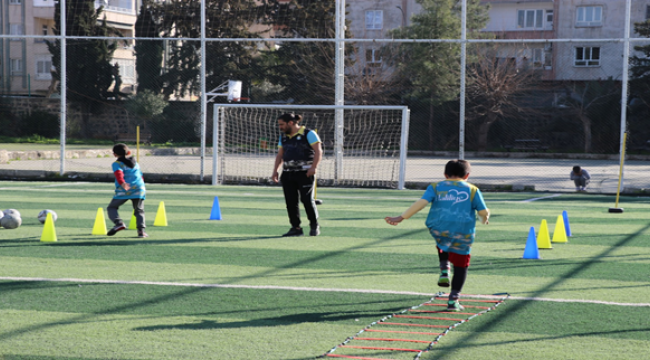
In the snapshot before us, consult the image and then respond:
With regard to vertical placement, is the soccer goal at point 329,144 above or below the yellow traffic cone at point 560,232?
above

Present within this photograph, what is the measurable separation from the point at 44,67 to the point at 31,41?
6.25 ft

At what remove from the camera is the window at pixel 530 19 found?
4509 centimetres

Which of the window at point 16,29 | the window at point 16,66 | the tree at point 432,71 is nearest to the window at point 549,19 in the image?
the tree at point 432,71

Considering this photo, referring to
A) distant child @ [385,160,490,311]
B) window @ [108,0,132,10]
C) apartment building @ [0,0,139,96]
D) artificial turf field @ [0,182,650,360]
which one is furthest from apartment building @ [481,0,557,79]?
distant child @ [385,160,490,311]

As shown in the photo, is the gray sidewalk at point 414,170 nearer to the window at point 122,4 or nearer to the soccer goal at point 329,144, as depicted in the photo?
the soccer goal at point 329,144

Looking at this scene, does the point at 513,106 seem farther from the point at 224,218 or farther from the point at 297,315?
the point at 297,315

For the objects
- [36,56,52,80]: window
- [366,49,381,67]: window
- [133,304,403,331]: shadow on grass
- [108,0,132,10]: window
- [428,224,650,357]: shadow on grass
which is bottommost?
[133,304,403,331]: shadow on grass

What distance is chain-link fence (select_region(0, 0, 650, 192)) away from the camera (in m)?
21.1

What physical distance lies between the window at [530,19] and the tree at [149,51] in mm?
28045

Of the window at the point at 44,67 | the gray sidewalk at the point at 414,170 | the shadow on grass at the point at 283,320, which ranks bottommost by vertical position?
the shadow on grass at the point at 283,320

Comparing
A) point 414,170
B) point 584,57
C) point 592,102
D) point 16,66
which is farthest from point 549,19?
point 16,66

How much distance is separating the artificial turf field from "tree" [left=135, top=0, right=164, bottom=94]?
1199cm

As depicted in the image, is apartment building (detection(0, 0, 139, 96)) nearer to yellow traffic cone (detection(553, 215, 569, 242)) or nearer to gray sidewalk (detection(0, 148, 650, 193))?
gray sidewalk (detection(0, 148, 650, 193))

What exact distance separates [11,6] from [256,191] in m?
45.7
